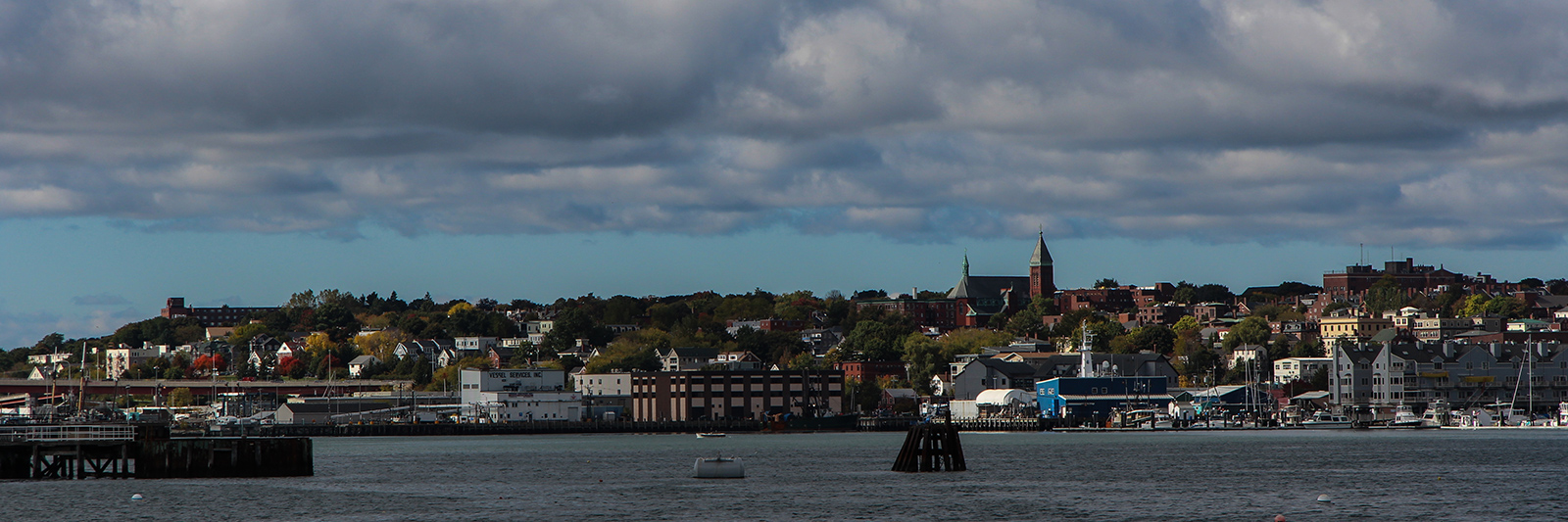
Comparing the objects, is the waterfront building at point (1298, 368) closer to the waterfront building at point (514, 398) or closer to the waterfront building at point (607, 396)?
the waterfront building at point (607, 396)

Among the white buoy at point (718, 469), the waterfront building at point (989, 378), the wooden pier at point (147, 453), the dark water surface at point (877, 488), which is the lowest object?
the dark water surface at point (877, 488)

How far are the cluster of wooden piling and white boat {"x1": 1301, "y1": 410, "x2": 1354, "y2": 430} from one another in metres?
83.8

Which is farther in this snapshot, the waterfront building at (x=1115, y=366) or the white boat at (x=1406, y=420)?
the waterfront building at (x=1115, y=366)

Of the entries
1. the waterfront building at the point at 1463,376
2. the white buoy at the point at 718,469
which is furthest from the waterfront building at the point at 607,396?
the white buoy at the point at 718,469

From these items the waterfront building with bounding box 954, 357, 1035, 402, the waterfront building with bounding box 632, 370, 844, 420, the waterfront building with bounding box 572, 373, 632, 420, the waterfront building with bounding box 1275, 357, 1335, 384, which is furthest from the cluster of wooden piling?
the waterfront building with bounding box 1275, 357, 1335, 384

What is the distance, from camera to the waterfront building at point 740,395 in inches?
6629

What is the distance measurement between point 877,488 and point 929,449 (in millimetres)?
6664

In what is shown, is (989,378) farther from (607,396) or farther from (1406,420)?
(1406,420)

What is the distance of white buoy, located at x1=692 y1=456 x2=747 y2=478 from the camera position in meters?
75.6

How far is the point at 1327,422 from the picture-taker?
501 ft

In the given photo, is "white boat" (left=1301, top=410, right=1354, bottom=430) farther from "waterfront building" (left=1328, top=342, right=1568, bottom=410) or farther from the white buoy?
the white buoy

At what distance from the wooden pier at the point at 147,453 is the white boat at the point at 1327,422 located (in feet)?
331

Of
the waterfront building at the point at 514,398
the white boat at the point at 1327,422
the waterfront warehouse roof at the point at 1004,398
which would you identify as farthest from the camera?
the waterfront building at the point at 514,398

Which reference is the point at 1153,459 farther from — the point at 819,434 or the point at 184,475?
the point at 819,434
